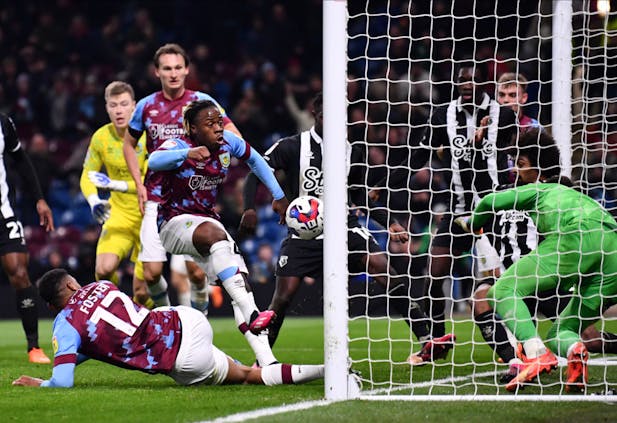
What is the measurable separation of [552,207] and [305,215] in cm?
183

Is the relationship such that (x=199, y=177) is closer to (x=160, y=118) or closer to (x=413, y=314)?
(x=160, y=118)

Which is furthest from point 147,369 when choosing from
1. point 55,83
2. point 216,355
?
point 55,83

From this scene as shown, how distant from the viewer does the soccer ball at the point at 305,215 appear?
7266 mm

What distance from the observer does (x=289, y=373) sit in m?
6.27

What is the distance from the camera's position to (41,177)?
1664cm

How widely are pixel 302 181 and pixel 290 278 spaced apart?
715 mm

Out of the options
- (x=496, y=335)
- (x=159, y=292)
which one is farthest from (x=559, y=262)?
(x=159, y=292)

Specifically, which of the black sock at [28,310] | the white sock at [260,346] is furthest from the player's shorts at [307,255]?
the black sock at [28,310]

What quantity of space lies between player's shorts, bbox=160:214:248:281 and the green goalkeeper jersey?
1.59 meters

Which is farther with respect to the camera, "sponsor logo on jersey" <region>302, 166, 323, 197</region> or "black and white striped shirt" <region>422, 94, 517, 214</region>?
"black and white striped shirt" <region>422, 94, 517, 214</region>

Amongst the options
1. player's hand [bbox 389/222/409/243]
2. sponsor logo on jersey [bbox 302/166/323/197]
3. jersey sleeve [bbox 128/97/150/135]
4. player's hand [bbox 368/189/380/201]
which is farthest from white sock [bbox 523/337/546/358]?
jersey sleeve [bbox 128/97/150/135]

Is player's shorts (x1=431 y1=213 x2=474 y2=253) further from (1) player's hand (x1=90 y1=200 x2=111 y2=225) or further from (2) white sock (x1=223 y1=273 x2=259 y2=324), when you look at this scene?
(1) player's hand (x1=90 y1=200 x2=111 y2=225)

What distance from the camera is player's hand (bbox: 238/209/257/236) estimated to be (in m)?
6.82

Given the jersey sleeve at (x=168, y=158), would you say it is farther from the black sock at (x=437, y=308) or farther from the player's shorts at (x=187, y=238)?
the black sock at (x=437, y=308)
